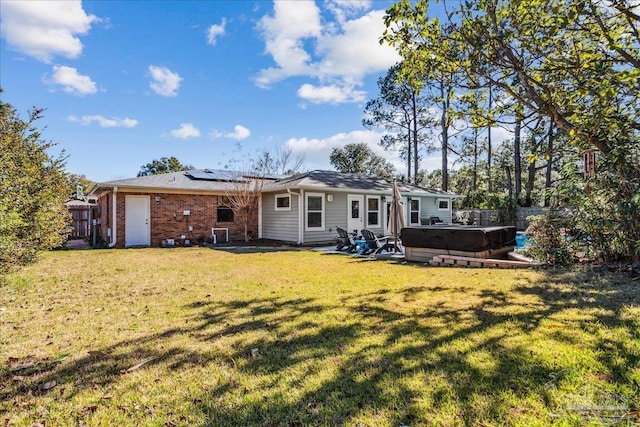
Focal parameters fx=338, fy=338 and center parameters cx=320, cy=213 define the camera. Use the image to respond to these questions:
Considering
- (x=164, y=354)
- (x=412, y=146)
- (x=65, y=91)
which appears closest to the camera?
(x=164, y=354)

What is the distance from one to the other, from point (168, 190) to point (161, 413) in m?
13.6

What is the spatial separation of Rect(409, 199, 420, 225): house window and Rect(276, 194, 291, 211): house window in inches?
299

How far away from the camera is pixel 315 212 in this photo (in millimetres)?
15047

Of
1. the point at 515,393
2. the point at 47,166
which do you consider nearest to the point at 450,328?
the point at 515,393

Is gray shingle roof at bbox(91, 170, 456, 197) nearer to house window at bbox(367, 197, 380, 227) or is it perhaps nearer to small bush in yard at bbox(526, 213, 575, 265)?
house window at bbox(367, 197, 380, 227)

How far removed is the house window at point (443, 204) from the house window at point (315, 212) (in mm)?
8940

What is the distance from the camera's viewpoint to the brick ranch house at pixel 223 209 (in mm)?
14258

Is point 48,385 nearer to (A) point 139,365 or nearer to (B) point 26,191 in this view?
(A) point 139,365

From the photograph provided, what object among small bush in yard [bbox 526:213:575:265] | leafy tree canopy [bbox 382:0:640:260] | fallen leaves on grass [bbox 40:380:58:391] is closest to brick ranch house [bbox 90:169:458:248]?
A: small bush in yard [bbox 526:213:575:265]

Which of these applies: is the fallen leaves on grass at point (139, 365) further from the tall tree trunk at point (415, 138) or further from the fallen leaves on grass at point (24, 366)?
the tall tree trunk at point (415, 138)

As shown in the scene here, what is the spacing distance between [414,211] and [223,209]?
34.6ft

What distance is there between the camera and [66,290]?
6.07 meters

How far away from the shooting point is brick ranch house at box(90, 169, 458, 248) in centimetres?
1426

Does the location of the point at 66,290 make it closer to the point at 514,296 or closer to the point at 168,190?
the point at 514,296
